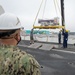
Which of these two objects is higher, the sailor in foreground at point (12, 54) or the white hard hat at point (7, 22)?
the white hard hat at point (7, 22)

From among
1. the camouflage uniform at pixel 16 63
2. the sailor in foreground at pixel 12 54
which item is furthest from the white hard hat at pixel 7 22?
the camouflage uniform at pixel 16 63

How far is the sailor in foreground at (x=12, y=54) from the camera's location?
2268 mm

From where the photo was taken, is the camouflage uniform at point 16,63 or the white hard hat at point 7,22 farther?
the white hard hat at point 7,22

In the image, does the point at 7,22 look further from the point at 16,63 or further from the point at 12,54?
the point at 16,63

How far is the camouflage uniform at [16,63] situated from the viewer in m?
2.26

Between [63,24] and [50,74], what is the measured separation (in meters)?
19.6

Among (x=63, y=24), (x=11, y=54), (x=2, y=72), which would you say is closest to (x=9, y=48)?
(x=11, y=54)

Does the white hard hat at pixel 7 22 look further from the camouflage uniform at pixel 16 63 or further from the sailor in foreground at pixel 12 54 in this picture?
the camouflage uniform at pixel 16 63

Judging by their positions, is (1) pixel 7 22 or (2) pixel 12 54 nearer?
(2) pixel 12 54

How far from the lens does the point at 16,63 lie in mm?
2275

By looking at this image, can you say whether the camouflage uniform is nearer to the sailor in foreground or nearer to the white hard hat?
the sailor in foreground

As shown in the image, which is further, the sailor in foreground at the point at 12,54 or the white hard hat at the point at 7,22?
the white hard hat at the point at 7,22

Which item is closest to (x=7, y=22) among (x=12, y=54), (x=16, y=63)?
(x=12, y=54)

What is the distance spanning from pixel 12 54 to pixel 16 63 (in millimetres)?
112
